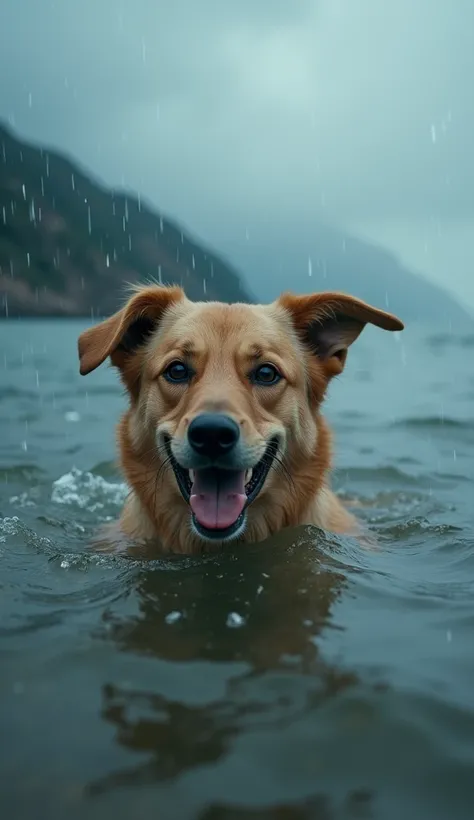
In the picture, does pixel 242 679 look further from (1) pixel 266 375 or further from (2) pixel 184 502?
(1) pixel 266 375

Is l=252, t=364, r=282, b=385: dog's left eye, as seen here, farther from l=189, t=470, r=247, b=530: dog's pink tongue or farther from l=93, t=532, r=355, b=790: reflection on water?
l=93, t=532, r=355, b=790: reflection on water

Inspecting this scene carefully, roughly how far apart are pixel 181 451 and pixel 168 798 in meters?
2.03

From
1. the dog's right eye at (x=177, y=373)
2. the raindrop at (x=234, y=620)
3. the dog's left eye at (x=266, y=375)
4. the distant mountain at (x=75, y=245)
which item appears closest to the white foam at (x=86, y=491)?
the dog's right eye at (x=177, y=373)

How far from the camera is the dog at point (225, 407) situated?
4.10 meters

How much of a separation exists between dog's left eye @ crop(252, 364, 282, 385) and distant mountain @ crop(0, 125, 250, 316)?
9242 cm

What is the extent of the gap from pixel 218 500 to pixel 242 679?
1.43 m

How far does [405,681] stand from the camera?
288cm

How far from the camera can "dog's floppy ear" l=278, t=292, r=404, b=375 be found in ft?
16.6

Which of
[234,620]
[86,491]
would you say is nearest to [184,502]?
[234,620]

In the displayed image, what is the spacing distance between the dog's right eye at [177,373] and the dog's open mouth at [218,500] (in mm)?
503

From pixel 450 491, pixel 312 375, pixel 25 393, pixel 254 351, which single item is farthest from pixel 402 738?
pixel 25 393

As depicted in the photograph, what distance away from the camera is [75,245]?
375 ft

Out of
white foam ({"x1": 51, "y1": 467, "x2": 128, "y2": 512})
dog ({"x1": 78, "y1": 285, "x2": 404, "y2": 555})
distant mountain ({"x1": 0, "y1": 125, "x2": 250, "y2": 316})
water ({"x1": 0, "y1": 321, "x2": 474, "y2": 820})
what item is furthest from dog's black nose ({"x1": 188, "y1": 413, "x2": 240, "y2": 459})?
distant mountain ({"x1": 0, "y1": 125, "x2": 250, "y2": 316})

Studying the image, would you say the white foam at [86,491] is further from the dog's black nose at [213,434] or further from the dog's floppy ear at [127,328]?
the dog's black nose at [213,434]
